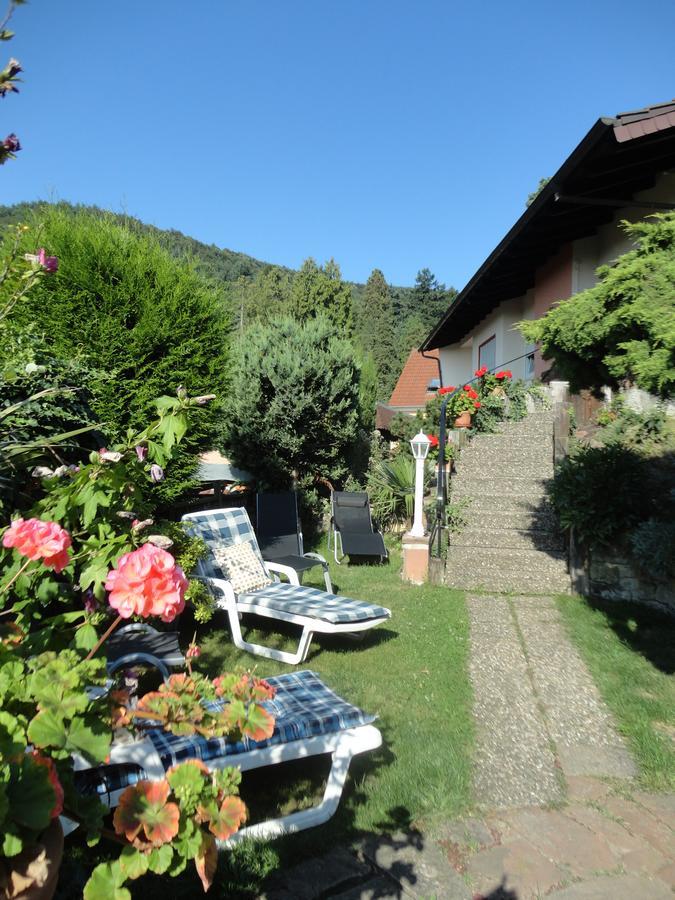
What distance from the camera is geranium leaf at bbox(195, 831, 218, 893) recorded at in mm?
1126

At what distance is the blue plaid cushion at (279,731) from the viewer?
6.90 feet

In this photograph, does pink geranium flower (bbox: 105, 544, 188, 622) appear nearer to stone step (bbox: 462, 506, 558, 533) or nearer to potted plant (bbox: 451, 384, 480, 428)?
stone step (bbox: 462, 506, 558, 533)

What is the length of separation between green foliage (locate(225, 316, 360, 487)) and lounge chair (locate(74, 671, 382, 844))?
5765mm

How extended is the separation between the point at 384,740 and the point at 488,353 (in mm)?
13612

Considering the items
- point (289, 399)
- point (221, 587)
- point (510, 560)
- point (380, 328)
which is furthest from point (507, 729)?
point (380, 328)

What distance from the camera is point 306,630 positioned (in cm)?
426

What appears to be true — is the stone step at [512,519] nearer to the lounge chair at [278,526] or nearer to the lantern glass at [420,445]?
the lantern glass at [420,445]

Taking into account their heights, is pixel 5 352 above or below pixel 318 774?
above

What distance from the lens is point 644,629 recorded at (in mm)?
4898

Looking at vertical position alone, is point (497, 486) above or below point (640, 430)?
below

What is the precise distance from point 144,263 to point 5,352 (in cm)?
191

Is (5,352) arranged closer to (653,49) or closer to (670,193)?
(670,193)

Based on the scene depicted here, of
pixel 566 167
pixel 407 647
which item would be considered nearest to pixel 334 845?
pixel 407 647

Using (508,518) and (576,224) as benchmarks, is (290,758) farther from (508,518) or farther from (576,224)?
(576,224)
